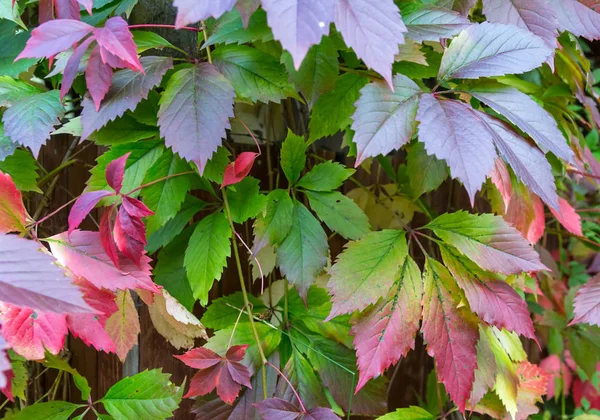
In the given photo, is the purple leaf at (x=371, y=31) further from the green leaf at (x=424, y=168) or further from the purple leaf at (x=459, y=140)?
the green leaf at (x=424, y=168)

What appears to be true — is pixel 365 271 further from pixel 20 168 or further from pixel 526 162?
pixel 20 168

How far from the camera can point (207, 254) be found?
727 mm

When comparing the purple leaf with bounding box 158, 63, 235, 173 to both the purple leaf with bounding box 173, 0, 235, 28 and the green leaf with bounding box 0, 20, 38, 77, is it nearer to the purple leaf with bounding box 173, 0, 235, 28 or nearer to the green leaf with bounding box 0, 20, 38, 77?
the purple leaf with bounding box 173, 0, 235, 28

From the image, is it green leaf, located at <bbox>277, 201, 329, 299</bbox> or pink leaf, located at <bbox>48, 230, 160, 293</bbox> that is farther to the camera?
green leaf, located at <bbox>277, 201, 329, 299</bbox>

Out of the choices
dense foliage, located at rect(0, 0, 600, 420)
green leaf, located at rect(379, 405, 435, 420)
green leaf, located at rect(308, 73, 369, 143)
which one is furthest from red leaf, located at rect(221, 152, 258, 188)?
green leaf, located at rect(379, 405, 435, 420)

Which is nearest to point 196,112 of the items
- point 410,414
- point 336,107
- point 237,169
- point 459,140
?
point 237,169

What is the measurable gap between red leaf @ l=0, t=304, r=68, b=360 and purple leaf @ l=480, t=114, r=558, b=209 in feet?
1.83

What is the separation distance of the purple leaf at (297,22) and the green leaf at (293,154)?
11.8 inches

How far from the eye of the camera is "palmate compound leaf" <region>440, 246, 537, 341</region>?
2.26 feet

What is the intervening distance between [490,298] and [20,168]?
69cm

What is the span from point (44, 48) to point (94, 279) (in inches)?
10.3

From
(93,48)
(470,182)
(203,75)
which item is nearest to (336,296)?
(470,182)

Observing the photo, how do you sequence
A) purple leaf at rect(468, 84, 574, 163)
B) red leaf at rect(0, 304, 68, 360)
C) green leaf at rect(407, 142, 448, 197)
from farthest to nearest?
green leaf at rect(407, 142, 448, 197) < purple leaf at rect(468, 84, 574, 163) < red leaf at rect(0, 304, 68, 360)

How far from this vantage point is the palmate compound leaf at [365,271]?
2.16 ft
